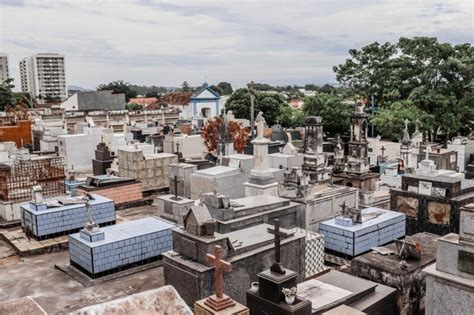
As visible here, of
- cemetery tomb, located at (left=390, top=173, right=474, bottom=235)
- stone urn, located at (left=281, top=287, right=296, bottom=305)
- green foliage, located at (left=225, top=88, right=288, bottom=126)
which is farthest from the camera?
green foliage, located at (left=225, top=88, right=288, bottom=126)

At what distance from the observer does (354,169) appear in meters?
17.5

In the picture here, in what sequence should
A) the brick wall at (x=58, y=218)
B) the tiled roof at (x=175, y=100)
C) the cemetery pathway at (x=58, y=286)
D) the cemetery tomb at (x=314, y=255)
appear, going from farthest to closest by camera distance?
the tiled roof at (x=175, y=100), the brick wall at (x=58, y=218), the cemetery tomb at (x=314, y=255), the cemetery pathway at (x=58, y=286)

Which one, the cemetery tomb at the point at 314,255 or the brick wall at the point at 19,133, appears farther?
the brick wall at the point at 19,133

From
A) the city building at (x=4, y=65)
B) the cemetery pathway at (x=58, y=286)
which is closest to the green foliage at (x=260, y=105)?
the cemetery pathway at (x=58, y=286)

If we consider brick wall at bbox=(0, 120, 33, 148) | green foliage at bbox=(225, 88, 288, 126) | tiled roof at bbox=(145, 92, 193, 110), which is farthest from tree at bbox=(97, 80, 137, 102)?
brick wall at bbox=(0, 120, 33, 148)

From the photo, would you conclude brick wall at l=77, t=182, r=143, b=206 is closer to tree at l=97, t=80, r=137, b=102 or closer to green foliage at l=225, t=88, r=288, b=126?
green foliage at l=225, t=88, r=288, b=126

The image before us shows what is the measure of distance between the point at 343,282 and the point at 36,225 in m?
9.57

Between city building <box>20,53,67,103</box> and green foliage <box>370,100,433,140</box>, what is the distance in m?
165

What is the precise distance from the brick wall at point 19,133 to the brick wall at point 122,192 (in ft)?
57.3

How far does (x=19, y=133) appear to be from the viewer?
105ft

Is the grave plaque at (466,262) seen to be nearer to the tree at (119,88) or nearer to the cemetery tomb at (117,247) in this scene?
the cemetery tomb at (117,247)

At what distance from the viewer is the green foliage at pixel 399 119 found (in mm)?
29656

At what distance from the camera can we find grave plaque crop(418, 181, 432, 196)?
39.8 feet

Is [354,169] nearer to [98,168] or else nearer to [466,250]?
[466,250]
